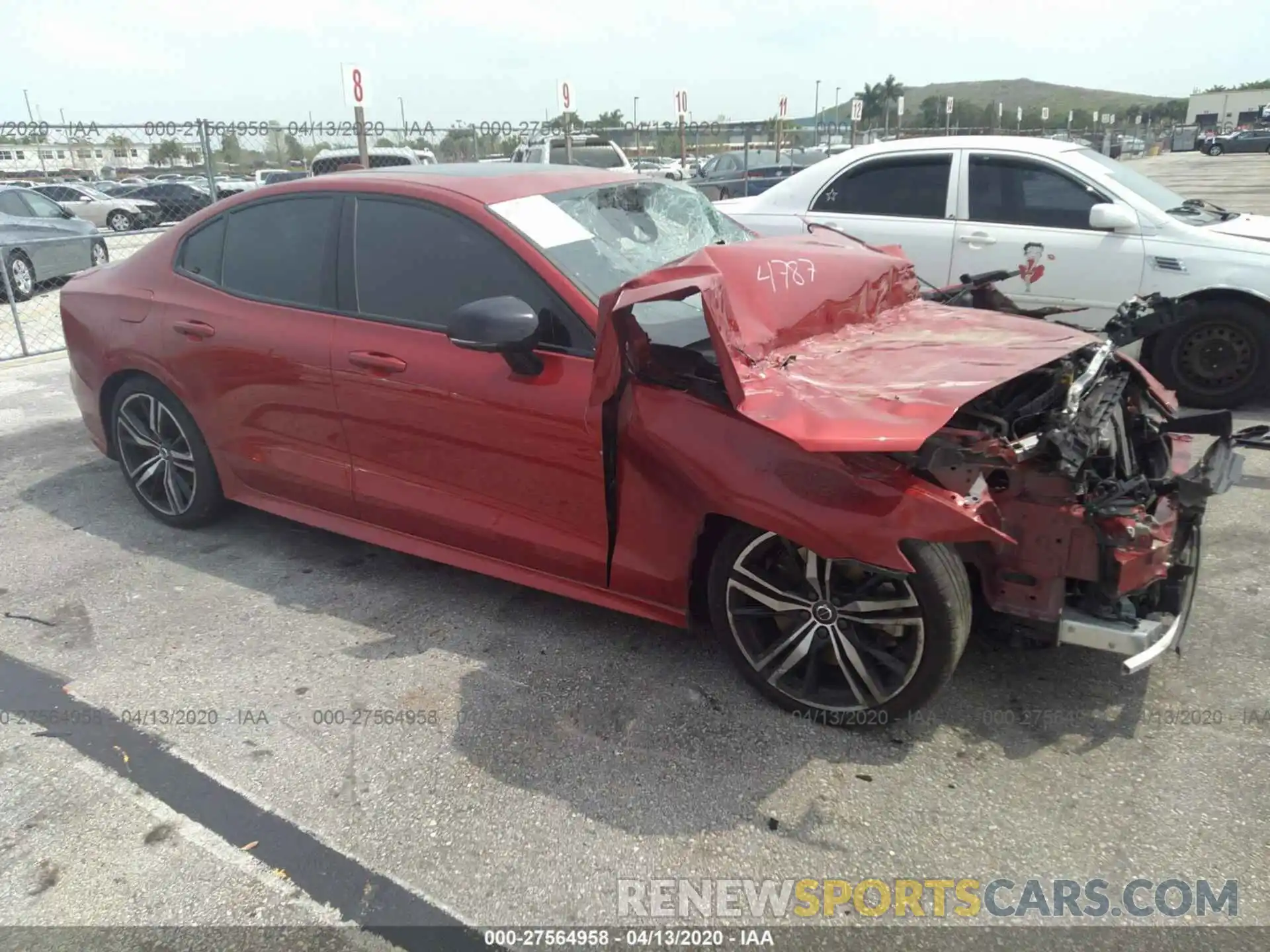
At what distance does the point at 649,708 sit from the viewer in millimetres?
3066

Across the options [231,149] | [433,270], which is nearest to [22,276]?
[231,149]

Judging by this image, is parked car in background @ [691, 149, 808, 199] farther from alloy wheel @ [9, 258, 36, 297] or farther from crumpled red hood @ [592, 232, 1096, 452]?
crumpled red hood @ [592, 232, 1096, 452]

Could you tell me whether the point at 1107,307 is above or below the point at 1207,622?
above

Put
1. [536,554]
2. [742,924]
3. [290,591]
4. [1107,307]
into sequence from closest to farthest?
[742,924], [536,554], [290,591], [1107,307]

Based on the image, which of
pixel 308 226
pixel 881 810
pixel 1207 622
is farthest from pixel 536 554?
pixel 1207 622

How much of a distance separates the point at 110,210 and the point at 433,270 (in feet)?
75.2

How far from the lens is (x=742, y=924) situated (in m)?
2.27

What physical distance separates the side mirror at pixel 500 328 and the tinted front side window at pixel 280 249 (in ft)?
3.41

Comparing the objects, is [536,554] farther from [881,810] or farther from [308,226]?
[308,226]

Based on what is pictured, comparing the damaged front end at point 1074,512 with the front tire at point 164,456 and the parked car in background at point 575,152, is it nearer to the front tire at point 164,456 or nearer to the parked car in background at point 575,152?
the front tire at point 164,456

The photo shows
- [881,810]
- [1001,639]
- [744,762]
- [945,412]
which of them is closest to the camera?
[945,412]

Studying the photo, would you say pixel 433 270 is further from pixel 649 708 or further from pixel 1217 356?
pixel 1217 356

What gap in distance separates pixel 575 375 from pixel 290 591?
176cm

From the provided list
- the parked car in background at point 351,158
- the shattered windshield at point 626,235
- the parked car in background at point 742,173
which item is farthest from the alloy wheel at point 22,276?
the parked car in background at point 742,173
